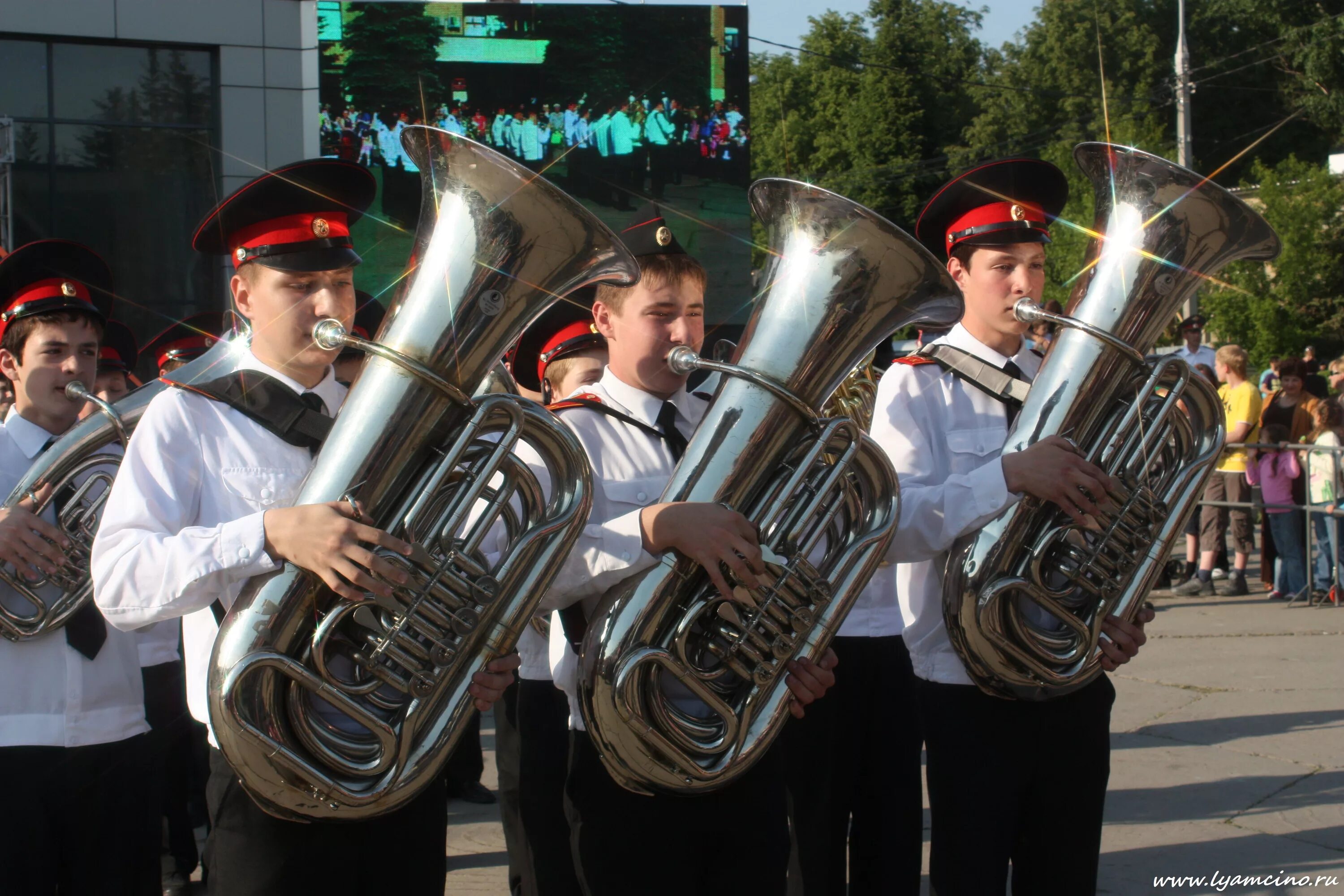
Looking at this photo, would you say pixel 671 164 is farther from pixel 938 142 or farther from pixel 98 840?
pixel 938 142

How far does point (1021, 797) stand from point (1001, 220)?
4.92 ft

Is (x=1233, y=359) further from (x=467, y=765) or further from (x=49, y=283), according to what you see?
(x=49, y=283)

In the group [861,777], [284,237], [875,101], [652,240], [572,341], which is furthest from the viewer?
[875,101]

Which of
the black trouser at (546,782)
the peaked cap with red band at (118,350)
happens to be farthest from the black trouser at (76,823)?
the peaked cap with red band at (118,350)

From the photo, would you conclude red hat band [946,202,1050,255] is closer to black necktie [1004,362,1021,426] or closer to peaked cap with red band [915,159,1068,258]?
peaked cap with red band [915,159,1068,258]

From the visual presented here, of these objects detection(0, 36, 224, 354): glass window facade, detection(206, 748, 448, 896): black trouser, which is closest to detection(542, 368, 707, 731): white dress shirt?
detection(206, 748, 448, 896): black trouser

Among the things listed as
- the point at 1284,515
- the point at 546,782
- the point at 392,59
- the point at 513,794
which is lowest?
the point at 1284,515

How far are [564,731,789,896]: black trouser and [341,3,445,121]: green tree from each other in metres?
14.0

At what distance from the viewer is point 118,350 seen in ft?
17.5

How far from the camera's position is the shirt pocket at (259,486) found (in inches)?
102

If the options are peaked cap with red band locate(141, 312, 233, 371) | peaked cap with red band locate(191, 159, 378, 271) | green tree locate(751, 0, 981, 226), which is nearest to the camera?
peaked cap with red band locate(191, 159, 378, 271)

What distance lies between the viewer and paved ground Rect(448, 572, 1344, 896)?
182 inches

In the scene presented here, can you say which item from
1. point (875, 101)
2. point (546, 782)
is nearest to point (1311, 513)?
point (546, 782)

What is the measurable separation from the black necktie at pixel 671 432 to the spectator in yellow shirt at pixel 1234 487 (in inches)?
335
